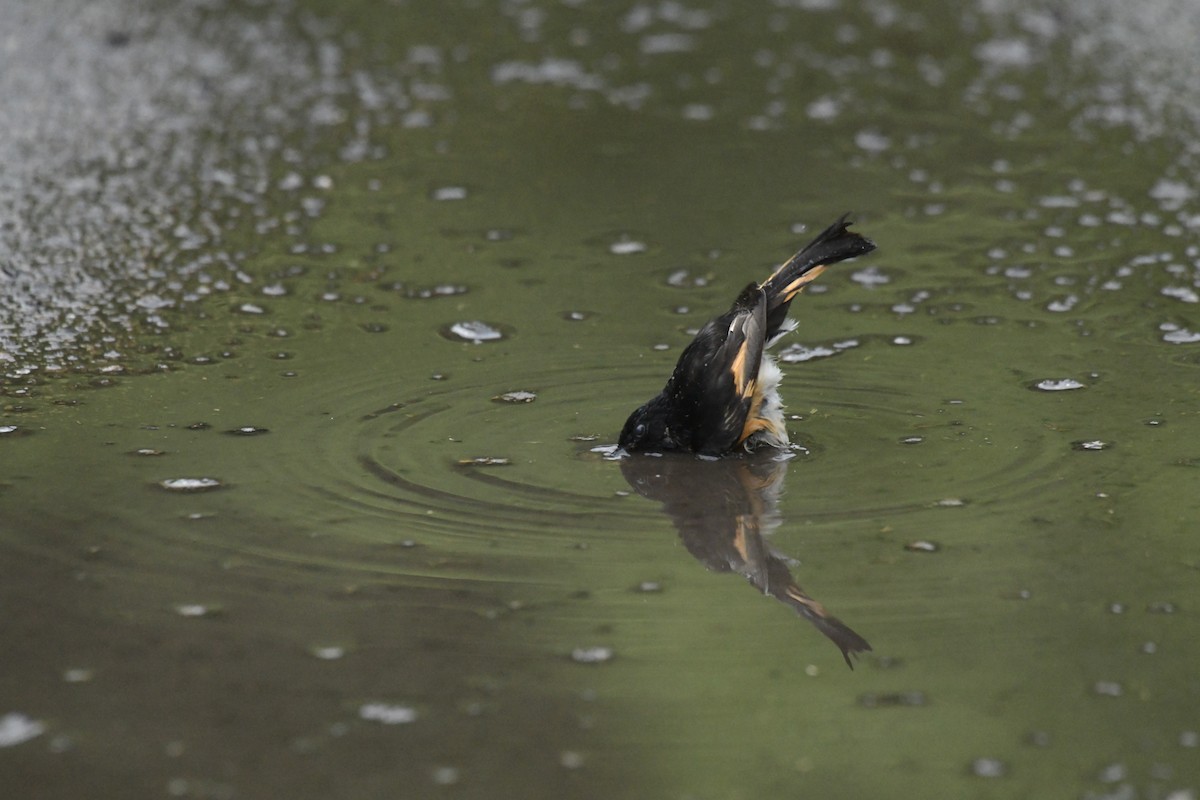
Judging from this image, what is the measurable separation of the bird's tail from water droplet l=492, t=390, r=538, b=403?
1029 millimetres

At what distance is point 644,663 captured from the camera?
4.20 meters

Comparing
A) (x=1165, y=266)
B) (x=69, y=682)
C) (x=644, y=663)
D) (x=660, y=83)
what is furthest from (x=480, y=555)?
(x=660, y=83)

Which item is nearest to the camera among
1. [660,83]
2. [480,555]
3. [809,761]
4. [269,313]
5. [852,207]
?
[809,761]

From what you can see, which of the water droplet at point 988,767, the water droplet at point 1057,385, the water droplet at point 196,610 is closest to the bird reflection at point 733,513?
the water droplet at point 988,767

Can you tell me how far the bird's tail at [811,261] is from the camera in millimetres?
6109

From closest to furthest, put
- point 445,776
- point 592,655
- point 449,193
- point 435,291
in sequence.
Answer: point 445,776 < point 592,655 < point 435,291 < point 449,193

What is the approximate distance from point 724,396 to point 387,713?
6.97 ft

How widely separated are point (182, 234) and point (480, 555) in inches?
163

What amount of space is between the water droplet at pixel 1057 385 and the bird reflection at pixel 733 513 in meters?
1.30

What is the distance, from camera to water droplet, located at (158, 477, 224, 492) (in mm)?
5281

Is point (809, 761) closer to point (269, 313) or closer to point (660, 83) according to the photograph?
point (269, 313)

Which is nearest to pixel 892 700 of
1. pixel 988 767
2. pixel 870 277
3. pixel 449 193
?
pixel 988 767

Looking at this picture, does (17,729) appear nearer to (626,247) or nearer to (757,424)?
(757,424)

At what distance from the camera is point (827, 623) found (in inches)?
175
